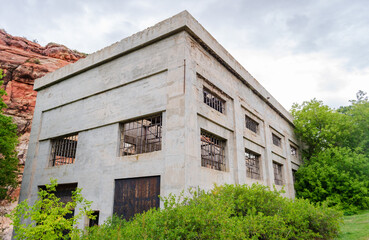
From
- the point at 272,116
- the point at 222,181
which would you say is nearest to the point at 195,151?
the point at 222,181

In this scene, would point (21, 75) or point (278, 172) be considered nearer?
point (278, 172)

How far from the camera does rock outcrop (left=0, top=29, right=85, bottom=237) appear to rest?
28016mm

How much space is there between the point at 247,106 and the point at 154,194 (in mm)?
8385

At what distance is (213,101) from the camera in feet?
42.7

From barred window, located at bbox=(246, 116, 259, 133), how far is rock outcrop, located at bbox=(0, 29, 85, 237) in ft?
78.3

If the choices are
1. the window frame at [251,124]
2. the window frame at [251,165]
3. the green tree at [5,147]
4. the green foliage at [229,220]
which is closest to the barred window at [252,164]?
the window frame at [251,165]

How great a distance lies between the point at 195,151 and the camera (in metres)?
10.3

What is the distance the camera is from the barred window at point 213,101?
1248cm

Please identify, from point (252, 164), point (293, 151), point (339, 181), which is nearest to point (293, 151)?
point (293, 151)

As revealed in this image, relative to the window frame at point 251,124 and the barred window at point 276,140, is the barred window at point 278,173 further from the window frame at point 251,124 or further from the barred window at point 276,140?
the window frame at point 251,124

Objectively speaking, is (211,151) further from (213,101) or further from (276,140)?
(276,140)

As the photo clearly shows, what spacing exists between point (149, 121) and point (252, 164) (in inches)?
290

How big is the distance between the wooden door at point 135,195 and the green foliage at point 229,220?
581 millimetres

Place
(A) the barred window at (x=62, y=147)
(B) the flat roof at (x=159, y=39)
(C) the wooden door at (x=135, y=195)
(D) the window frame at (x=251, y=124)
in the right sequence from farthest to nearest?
(D) the window frame at (x=251, y=124) < (A) the barred window at (x=62, y=147) < (B) the flat roof at (x=159, y=39) < (C) the wooden door at (x=135, y=195)
